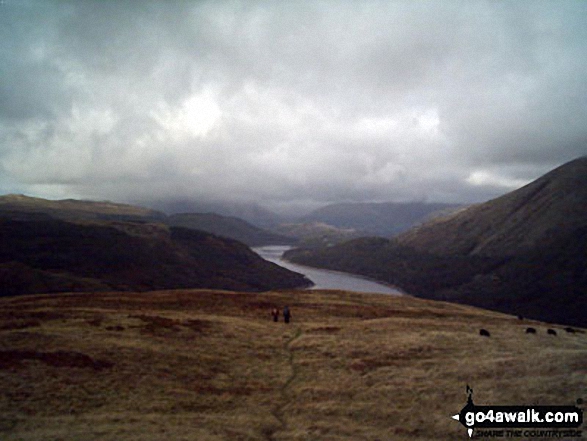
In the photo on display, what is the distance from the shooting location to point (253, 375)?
3684cm

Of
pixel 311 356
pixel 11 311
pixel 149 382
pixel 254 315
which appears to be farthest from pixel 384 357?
pixel 11 311

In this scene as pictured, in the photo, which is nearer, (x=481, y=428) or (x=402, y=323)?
(x=481, y=428)

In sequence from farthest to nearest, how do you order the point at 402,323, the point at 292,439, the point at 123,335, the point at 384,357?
the point at 402,323, the point at 123,335, the point at 384,357, the point at 292,439

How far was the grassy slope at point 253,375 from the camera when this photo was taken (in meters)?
26.2

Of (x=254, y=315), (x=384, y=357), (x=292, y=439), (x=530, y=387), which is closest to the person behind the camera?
(x=292, y=439)

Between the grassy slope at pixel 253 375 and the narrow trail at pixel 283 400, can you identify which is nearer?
the grassy slope at pixel 253 375

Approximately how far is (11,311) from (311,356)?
40.0 m

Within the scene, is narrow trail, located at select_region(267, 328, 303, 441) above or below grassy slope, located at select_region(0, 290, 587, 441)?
below

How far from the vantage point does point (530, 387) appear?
3098cm

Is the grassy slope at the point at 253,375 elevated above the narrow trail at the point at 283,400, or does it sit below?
above

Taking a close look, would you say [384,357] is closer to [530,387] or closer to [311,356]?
[311,356]

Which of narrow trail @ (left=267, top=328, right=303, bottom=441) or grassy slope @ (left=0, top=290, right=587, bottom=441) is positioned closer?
grassy slope @ (left=0, top=290, right=587, bottom=441)

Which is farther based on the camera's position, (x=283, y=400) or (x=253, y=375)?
(x=253, y=375)

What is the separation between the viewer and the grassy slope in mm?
26250
